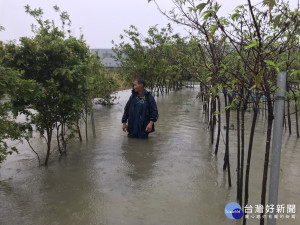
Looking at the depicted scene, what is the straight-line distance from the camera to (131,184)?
13.7 feet

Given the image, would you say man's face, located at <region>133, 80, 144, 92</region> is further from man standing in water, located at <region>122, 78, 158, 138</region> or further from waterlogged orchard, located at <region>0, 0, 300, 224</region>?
waterlogged orchard, located at <region>0, 0, 300, 224</region>

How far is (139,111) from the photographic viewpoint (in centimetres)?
655

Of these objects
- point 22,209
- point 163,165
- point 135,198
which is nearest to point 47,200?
point 22,209

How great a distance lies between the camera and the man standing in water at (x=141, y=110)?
6.43 m

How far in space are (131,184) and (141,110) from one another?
2.63 metres

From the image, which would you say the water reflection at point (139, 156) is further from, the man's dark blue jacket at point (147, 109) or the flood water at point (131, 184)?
the man's dark blue jacket at point (147, 109)

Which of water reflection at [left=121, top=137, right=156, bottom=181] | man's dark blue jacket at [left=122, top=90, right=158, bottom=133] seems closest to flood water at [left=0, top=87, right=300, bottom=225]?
water reflection at [left=121, top=137, right=156, bottom=181]

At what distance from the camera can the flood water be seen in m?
3.30

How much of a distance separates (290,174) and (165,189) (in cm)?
219

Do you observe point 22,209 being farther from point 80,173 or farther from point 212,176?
point 212,176

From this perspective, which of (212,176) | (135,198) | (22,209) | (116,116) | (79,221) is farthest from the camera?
(116,116)

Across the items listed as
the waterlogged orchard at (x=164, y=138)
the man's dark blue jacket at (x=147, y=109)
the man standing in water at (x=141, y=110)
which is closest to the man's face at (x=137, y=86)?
the man standing in water at (x=141, y=110)

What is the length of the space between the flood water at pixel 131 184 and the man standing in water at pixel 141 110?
0.37 metres

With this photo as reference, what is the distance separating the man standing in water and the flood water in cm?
37
